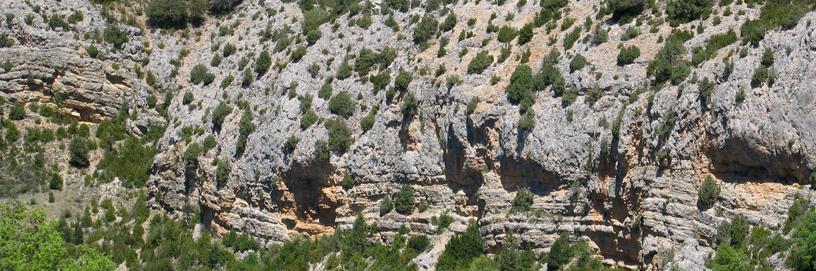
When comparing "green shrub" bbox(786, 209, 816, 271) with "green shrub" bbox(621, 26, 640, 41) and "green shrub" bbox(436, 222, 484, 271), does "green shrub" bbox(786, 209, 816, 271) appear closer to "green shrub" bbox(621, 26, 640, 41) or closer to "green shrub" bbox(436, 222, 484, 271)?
"green shrub" bbox(436, 222, 484, 271)

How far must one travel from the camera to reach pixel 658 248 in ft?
154

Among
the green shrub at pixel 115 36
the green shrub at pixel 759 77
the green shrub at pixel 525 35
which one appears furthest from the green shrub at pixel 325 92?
the green shrub at pixel 759 77

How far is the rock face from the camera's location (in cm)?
4606

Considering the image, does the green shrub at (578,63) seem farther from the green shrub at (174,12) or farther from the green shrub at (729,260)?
the green shrub at (174,12)

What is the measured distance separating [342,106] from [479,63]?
300 inches

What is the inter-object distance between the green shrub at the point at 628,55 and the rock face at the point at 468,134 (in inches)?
14.5

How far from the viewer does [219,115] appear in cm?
6556

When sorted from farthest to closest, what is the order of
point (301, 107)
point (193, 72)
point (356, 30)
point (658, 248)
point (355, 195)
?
point (193, 72)
point (356, 30)
point (301, 107)
point (355, 195)
point (658, 248)

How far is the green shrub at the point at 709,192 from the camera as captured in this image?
152ft

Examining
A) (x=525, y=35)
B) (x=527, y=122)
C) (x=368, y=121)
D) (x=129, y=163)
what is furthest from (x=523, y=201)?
(x=129, y=163)

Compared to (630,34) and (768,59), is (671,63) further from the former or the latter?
A: (768,59)

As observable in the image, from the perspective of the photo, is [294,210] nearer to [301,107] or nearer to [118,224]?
[301,107]

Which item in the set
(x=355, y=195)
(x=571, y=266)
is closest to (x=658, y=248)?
(x=571, y=266)

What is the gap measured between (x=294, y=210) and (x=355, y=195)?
3826mm
